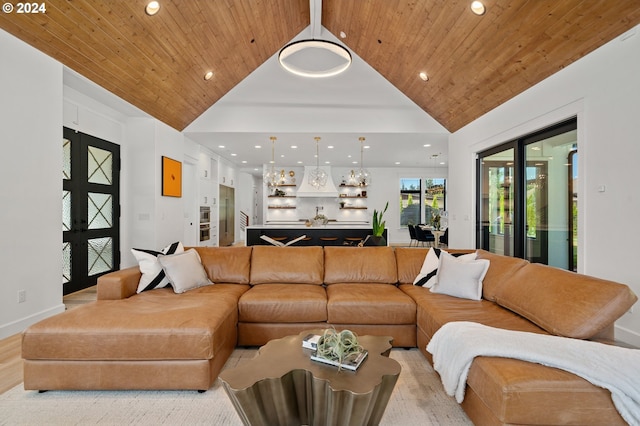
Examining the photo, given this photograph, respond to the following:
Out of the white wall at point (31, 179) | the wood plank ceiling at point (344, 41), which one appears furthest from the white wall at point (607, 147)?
the white wall at point (31, 179)

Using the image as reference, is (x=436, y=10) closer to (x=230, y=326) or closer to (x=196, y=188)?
(x=230, y=326)

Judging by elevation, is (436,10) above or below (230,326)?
above

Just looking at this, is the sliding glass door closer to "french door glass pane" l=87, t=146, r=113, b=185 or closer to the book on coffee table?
the book on coffee table

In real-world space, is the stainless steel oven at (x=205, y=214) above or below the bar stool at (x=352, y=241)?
above

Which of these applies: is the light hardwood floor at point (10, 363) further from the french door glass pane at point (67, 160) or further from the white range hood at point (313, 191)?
the white range hood at point (313, 191)

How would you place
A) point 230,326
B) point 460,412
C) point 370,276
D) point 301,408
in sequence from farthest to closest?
point 370,276 → point 230,326 → point 460,412 → point 301,408

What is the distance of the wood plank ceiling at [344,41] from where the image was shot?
284 centimetres

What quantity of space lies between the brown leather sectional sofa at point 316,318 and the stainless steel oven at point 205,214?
4.33 meters

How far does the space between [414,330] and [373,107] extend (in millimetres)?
4431

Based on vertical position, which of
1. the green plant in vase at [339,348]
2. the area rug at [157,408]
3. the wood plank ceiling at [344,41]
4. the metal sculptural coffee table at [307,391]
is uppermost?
the wood plank ceiling at [344,41]

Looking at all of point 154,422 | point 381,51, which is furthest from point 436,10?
point 154,422

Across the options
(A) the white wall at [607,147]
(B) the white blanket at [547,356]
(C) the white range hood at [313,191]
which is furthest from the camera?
(C) the white range hood at [313,191]

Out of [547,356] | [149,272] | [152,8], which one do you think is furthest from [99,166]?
[547,356]

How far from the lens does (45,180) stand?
3258 mm
